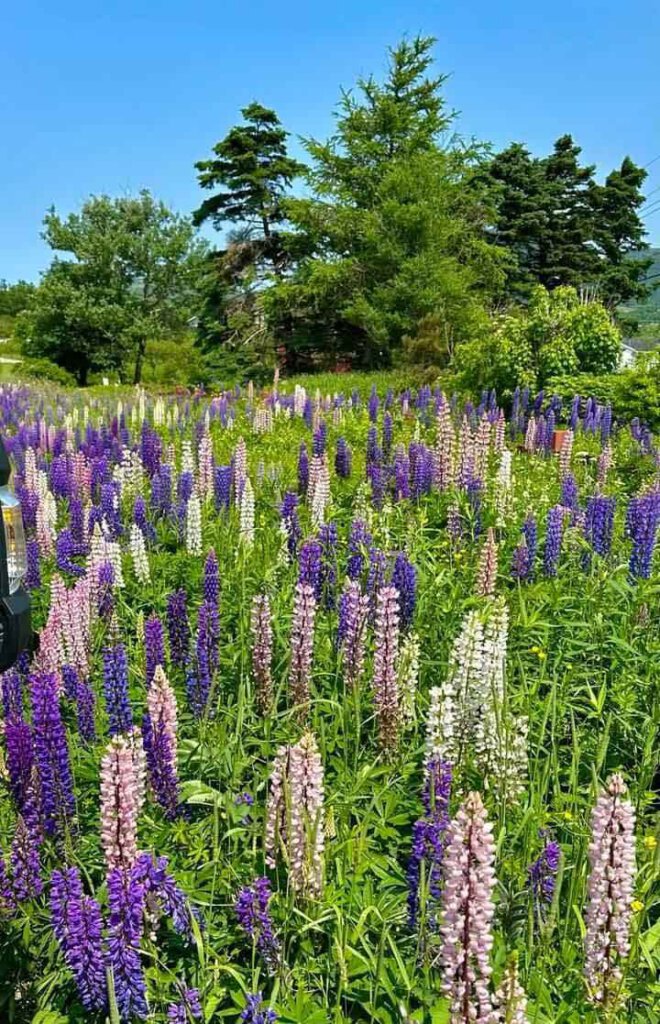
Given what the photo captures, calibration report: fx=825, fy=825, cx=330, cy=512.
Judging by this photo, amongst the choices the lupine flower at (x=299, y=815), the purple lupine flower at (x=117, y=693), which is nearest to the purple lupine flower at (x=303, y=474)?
the purple lupine flower at (x=117, y=693)

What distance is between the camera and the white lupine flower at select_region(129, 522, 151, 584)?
4.50 m

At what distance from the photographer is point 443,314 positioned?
81.1 ft

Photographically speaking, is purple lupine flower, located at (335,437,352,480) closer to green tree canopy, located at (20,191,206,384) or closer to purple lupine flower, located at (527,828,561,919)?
purple lupine flower, located at (527,828,561,919)

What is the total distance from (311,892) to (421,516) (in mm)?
3334

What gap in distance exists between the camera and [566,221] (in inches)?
1831

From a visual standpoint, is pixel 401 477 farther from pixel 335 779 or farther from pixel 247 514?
pixel 335 779

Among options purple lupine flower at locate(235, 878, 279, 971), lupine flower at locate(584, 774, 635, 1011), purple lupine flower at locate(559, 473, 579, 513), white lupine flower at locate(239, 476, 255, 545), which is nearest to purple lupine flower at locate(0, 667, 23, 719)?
purple lupine flower at locate(235, 878, 279, 971)

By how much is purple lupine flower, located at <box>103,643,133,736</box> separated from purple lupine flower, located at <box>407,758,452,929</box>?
1151 mm

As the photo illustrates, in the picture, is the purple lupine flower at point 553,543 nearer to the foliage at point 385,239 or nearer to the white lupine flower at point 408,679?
the white lupine flower at point 408,679

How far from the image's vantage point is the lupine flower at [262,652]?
3.12 metres

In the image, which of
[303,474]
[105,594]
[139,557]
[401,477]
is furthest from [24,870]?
[303,474]

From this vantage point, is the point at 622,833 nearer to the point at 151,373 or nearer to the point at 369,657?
the point at 369,657

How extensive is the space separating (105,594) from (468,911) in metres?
2.70

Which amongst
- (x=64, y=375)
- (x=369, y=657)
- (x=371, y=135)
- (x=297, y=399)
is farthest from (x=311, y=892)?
(x=64, y=375)
